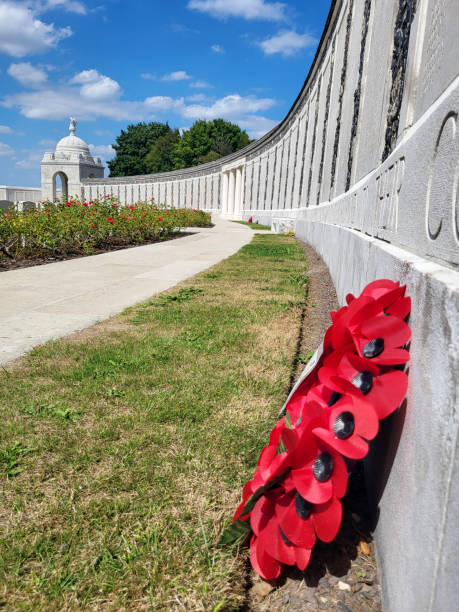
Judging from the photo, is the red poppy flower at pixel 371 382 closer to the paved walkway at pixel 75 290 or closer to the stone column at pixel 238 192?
the paved walkway at pixel 75 290

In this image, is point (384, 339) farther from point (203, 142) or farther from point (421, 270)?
point (203, 142)

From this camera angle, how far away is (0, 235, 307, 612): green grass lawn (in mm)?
1532

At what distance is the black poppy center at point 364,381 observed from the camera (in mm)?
1426

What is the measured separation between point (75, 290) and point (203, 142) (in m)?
76.2

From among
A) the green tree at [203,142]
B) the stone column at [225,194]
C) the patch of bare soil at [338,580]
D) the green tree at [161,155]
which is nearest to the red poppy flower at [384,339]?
the patch of bare soil at [338,580]

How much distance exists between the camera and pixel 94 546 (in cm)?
167

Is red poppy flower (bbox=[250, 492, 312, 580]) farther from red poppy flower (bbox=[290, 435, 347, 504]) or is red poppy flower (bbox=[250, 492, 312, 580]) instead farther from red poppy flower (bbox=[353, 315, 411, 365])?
red poppy flower (bbox=[353, 315, 411, 365])

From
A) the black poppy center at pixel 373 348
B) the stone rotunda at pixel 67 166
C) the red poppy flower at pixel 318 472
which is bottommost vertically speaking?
the red poppy flower at pixel 318 472

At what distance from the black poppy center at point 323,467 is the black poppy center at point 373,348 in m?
0.34

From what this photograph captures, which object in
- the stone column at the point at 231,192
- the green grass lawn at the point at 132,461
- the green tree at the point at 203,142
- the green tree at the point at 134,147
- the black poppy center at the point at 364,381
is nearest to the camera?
the black poppy center at the point at 364,381

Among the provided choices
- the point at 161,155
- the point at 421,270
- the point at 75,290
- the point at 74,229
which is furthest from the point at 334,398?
the point at 161,155

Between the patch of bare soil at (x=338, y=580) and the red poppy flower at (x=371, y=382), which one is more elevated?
the red poppy flower at (x=371, y=382)

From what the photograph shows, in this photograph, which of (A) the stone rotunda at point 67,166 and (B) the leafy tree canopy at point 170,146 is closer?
(A) the stone rotunda at point 67,166

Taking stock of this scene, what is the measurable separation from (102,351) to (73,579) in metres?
2.25
